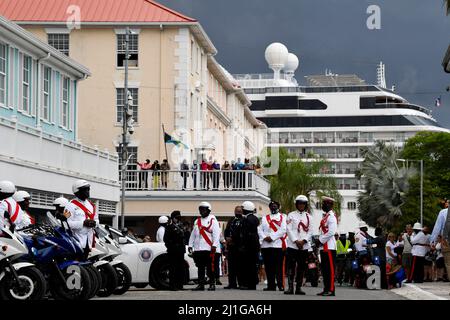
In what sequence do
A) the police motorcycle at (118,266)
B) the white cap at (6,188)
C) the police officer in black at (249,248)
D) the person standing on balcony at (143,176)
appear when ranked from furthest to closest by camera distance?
the person standing on balcony at (143,176) < the police officer in black at (249,248) < the police motorcycle at (118,266) < the white cap at (6,188)

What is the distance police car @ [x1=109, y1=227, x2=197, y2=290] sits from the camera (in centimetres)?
2289

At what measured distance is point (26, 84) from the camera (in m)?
35.4

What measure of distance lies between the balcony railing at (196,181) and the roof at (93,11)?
1003 centimetres

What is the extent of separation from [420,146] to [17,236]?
316ft

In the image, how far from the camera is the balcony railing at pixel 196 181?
47.8 m

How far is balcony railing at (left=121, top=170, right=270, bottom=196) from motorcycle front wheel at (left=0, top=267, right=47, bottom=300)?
32367mm

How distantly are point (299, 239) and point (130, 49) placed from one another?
35.9 m

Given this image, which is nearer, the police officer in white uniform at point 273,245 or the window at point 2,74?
the police officer in white uniform at point 273,245

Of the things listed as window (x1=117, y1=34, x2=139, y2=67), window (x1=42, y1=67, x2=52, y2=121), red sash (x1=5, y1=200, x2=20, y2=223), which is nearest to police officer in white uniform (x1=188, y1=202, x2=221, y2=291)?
red sash (x1=5, y1=200, x2=20, y2=223)

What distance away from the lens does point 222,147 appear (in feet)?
236

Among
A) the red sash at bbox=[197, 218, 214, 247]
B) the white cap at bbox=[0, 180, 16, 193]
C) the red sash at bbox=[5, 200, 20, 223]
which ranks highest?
the white cap at bbox=[0, 180, 16, 193]

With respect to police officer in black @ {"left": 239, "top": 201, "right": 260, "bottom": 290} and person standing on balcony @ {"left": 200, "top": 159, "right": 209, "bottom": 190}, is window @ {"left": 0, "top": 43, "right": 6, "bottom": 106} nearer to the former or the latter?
police officer in black @ {"left": 239, "top": 201, "right": 260, "bottom": 290}

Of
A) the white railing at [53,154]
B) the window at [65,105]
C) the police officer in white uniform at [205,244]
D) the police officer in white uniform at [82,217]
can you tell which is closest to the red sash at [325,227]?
the police officer in white uniform at [205,244]

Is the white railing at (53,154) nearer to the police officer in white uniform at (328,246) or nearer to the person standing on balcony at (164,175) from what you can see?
the police officer in white uniform at (328,246)
